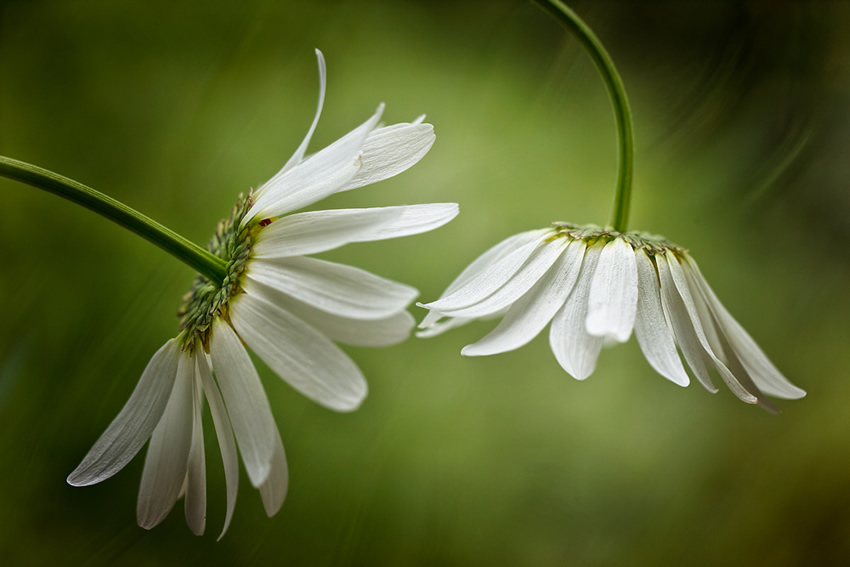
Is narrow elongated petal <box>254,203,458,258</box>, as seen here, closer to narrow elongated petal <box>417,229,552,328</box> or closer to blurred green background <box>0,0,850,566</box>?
narrow elongated petal <box>417,229,552,328</box>

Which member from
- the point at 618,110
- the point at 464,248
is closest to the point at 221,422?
the point at 618,110

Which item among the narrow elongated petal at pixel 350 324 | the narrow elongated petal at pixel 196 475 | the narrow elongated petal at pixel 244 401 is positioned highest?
the narrow elongated petal at pixel 350 324

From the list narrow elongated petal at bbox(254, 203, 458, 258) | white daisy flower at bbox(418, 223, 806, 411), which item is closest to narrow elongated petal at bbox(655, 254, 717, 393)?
white daisy flower at bbox(418, 223, 806, 411)

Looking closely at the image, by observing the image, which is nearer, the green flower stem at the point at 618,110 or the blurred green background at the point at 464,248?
the green flower stem at the point at 618,110

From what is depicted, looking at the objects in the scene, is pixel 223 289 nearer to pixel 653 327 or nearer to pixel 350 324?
pixel 350 324

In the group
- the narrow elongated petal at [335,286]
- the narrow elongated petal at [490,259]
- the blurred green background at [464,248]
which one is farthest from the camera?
the blurred green background at [464,248]

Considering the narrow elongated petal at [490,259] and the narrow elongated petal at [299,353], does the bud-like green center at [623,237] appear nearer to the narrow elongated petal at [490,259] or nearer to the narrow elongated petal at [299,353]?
the narrow elongated petal at [490,259]

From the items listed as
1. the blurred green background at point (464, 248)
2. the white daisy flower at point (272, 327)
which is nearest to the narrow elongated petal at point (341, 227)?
the white daisy flower at point (272, 327)
